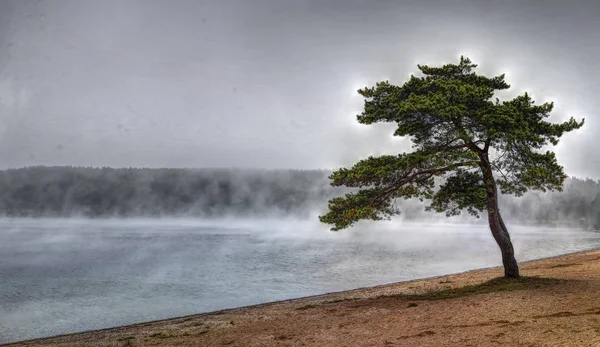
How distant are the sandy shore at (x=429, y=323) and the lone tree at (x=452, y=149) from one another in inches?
143

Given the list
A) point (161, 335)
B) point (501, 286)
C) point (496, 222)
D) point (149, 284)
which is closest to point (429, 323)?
point (501, 286)

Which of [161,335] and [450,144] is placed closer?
[161,335]

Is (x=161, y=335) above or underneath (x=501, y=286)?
underneath

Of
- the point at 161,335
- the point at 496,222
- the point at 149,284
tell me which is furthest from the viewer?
the point at 149,284

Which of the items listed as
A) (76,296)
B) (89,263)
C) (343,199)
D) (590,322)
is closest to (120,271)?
(89,263)

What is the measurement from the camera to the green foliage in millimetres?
16172

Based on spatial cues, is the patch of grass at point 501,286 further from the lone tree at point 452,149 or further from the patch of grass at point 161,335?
the patch of grass at point 161,335

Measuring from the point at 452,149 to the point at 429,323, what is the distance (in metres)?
8.67

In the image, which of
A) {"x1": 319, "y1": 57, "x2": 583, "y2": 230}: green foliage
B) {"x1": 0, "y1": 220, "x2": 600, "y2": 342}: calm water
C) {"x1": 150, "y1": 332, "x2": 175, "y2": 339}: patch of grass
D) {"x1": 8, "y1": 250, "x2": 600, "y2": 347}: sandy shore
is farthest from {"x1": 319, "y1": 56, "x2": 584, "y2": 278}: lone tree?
{"x1": 0, "y1": 220, "x2": 600, "y2": 342}: calm water

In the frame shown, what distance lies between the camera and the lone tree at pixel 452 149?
638 inches

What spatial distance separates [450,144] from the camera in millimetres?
19062

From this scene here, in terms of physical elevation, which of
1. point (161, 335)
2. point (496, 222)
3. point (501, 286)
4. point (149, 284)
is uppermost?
point (496, 222)

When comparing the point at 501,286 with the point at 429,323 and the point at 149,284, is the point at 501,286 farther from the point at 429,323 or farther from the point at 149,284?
the point at 149,284

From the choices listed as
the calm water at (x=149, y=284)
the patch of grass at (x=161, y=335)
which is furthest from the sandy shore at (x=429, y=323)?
the calm water at (x=149, y=284)
